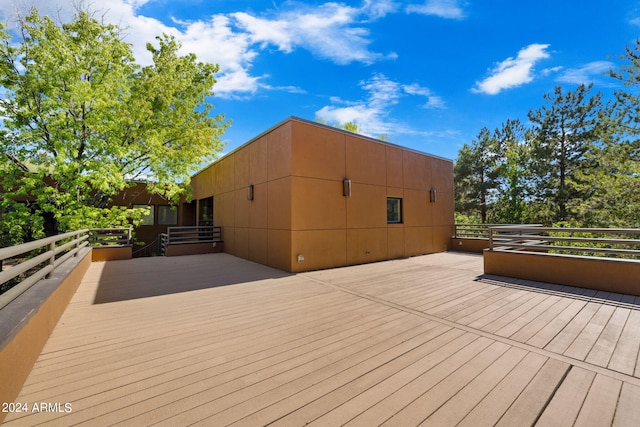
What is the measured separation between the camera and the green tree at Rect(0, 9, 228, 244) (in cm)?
820

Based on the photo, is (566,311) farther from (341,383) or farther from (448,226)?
(448,226)

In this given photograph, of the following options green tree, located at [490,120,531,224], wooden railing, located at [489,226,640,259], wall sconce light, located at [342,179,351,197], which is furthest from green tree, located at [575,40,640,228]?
wall sconce light, located at [342,179,351,197]

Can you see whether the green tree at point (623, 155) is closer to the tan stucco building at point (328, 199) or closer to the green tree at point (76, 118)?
the tan stucco building at point (328, 199)

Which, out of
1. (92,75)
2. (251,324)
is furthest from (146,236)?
(251,324)

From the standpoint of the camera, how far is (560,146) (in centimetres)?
1584

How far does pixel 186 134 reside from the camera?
11.8 meters

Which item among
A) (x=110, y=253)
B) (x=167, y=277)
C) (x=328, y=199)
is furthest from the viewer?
(x=110, y=253)

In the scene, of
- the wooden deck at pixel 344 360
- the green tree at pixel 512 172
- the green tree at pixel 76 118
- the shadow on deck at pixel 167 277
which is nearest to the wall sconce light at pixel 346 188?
the shadow on deck at pixel 167 277

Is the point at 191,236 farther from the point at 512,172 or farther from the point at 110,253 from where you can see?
the point at 512,172

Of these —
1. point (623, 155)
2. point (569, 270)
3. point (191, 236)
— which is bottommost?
point (569, 270)

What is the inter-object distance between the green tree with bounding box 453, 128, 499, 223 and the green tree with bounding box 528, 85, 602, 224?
8.39 ft

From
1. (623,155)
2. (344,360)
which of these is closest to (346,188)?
(344,360)

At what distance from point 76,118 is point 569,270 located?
563 inches

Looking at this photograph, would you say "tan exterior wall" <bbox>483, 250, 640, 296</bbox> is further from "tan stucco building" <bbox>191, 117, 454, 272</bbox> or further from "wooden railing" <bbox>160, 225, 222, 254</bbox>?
"wooden railing" <bbox>160, 225, 222, 254</bbox>
